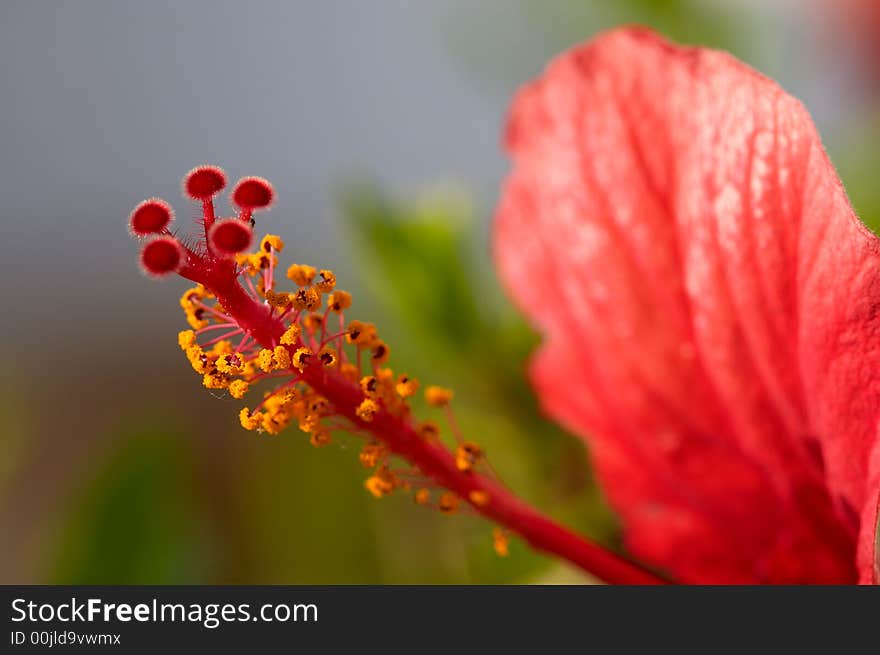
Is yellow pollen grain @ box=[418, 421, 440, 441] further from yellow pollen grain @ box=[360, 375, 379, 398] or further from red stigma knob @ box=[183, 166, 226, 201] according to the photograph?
red stigma knob @ box=[183, 166, 226, 201]

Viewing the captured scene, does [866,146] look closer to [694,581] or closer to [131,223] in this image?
[694,581]

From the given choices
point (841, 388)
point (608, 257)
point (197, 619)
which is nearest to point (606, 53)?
point (608, 257)

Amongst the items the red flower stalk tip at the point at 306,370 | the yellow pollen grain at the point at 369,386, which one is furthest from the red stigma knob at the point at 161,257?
the yellow pollen grain at the point at 369,386

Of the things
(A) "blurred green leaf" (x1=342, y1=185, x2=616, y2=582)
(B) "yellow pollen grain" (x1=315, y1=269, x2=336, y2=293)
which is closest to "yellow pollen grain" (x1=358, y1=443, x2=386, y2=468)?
(B) "yellow pollen grain" (x1=315, y1=269, x2=336, y2=293)

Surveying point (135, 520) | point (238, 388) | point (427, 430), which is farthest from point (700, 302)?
point (135, 520)

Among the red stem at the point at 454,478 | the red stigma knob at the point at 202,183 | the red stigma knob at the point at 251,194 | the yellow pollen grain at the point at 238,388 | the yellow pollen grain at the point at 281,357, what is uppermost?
the red stigma knob at the point at 202,183

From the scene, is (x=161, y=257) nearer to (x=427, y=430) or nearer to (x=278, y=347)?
(x=278, y=347)

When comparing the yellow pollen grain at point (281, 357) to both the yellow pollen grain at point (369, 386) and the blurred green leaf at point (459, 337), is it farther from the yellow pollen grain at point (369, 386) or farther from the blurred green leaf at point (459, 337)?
the blurred green leaf at point (459, 337)
